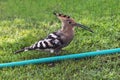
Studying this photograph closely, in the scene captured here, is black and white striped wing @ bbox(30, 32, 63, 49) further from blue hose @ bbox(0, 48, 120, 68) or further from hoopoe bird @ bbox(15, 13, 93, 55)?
blue hose @ bbox(0, 48, 120, 68)

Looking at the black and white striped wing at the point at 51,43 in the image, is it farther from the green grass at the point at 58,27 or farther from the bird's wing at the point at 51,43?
the green grass at the point at 58,27

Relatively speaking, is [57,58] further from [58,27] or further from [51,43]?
[58,27]

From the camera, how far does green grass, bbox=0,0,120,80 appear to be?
5.14 metres

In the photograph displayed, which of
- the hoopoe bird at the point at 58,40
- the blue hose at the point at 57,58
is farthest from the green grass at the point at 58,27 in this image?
the hoopoe bird at the point at 58,40

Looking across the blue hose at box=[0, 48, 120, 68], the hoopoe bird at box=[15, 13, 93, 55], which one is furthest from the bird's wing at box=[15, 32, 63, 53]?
the blue hose at box=[0, 48, 120, 68]

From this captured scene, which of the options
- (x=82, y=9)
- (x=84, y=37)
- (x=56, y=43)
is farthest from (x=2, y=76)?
(x=82, y=9)

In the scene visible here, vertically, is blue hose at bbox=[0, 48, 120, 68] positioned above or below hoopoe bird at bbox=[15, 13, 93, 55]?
below

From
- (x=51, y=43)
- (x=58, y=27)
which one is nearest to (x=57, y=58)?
(x=51, y=43)

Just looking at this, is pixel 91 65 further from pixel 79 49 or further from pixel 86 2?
pixel 86 2

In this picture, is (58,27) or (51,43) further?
(58,27)

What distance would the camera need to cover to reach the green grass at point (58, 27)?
16.9 ft

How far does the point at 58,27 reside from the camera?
6801 millimetres

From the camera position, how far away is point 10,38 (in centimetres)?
647

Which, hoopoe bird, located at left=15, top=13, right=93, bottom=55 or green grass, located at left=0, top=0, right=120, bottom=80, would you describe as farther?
hoopoe bird, located at left=15, top=13, right=93, bottom=55
